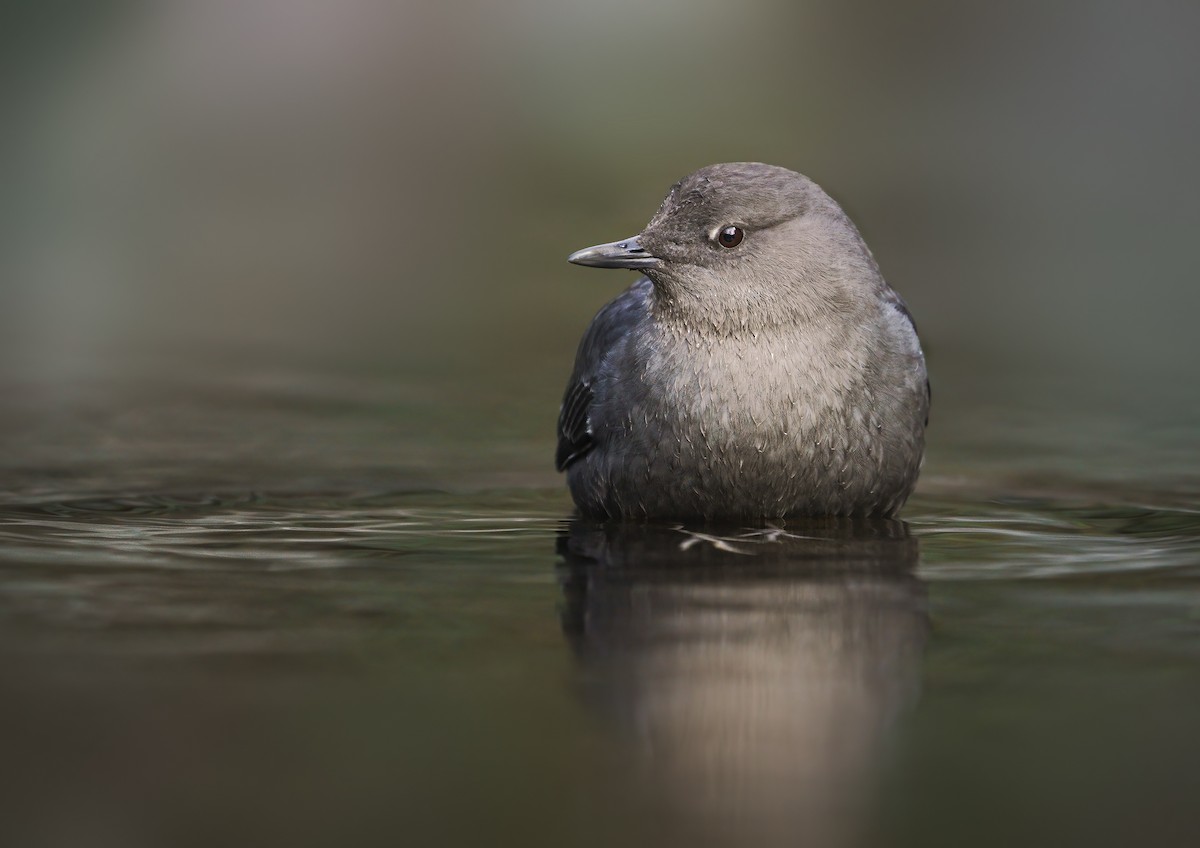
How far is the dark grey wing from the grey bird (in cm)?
19

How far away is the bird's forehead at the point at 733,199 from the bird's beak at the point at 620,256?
0.09 m

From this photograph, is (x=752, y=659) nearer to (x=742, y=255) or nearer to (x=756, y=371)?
(x=756, y=371)

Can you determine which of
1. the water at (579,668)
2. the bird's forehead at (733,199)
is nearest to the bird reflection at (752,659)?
the water at (579,668)

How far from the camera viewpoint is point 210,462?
24.8ft

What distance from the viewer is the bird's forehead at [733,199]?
20.5ft

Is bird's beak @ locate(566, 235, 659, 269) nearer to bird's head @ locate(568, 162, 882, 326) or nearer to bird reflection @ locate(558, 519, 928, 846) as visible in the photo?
bird's head @ locate(568, 162, 882, 326)

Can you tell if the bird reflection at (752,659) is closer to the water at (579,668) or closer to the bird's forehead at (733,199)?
the water at (579,668)

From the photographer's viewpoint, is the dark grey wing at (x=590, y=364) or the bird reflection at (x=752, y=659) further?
the dark grey wing at (x=590, y=364)

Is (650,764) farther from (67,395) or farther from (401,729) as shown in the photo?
(67,395)

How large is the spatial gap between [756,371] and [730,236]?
513mm

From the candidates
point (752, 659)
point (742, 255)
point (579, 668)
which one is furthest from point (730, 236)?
point (579, 668)

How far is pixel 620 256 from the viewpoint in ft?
20.5

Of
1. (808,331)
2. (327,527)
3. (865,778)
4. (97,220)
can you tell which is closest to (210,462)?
(327,527)

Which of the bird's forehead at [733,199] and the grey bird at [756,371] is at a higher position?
the bird's forehead at [733,199]
